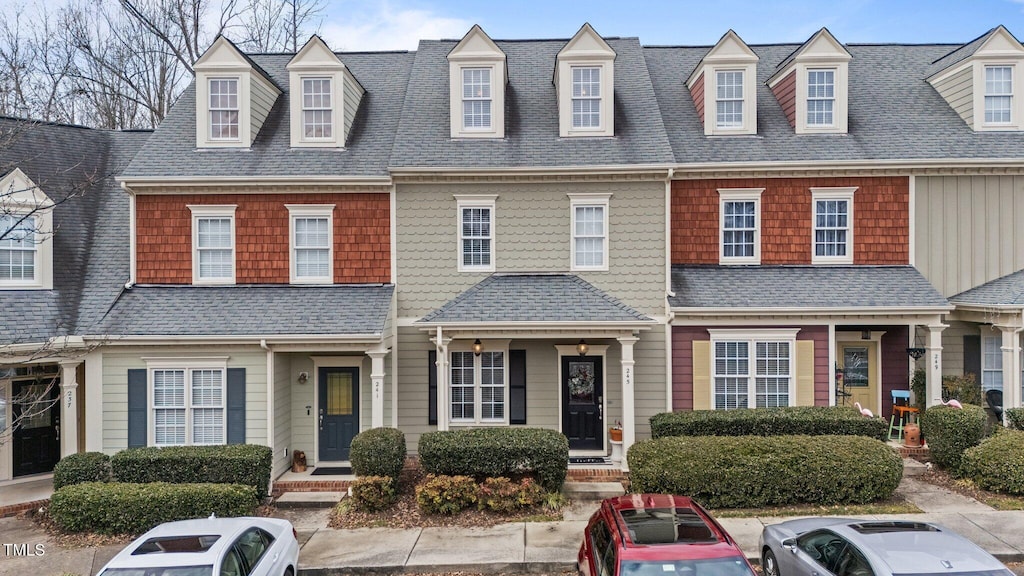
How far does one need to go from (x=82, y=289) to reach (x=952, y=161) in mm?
20001

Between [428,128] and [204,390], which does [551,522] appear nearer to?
[204,390]

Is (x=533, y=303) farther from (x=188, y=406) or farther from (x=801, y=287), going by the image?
(x=188, y=406)

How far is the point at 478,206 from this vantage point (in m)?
13.6

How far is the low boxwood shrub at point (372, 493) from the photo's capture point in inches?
419

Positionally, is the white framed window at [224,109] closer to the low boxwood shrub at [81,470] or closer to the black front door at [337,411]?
the black front door at [337,411]

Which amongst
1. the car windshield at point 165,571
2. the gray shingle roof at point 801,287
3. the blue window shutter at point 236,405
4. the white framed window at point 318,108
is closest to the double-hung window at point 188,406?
the blue window shutter at point 236,405

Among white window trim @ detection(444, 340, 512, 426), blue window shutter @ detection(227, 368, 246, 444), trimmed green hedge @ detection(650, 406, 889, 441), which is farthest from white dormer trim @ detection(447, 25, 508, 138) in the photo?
trimmed green hedge @ detection(650, 406, 889, 441)

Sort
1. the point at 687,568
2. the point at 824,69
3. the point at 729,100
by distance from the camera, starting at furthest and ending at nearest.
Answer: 1. the point at 729,100
2. the point at 824,69
3. the point at 687,568

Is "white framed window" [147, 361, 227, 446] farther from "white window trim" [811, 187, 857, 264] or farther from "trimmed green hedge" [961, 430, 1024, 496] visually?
"trimmed green hedge" [961, 430, 1024, 496]

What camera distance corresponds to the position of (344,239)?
13.7 metres

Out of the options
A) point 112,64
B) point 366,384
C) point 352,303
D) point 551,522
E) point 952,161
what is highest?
point 112,64

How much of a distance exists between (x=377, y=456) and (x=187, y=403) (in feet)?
14.8

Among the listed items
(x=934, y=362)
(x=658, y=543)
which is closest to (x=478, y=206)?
(x=658, y=543)

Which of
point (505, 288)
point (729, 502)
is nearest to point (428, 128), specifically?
point (505, 288)
